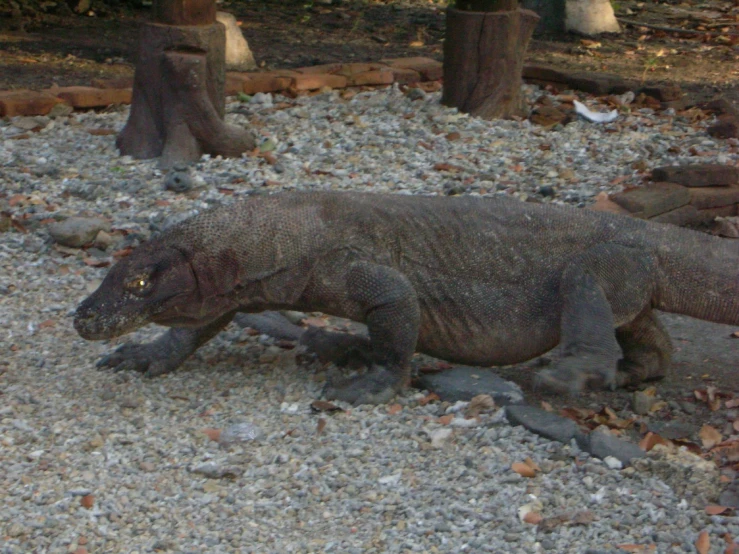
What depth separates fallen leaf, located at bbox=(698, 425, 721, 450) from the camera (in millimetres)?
3857

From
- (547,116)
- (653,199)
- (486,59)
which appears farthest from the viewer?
(547,116)

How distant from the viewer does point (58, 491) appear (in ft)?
10.5

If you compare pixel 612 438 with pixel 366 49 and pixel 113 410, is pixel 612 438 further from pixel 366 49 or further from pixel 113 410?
pixel 366 49

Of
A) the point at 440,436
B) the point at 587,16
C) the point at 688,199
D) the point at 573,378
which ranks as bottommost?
the point at 440,436

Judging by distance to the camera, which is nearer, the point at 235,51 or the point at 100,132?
the point at 100,132

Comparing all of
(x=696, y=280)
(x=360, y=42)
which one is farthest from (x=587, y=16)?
(x=696, y=280)

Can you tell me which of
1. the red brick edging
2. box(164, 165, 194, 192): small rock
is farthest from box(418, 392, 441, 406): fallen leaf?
the red brick edging

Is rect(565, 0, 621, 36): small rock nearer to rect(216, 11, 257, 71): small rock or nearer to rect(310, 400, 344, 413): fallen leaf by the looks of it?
rect(216, 11, 257, 71): small rock

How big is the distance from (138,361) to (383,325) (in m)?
1.06

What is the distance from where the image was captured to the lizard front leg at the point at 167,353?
4262 mm

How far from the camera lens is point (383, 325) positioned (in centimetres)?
393

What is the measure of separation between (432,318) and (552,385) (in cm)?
56

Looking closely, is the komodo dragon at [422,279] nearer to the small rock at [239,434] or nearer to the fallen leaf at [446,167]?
the small rock at [239,434]

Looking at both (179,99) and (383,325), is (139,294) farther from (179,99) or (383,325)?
(179,99)
